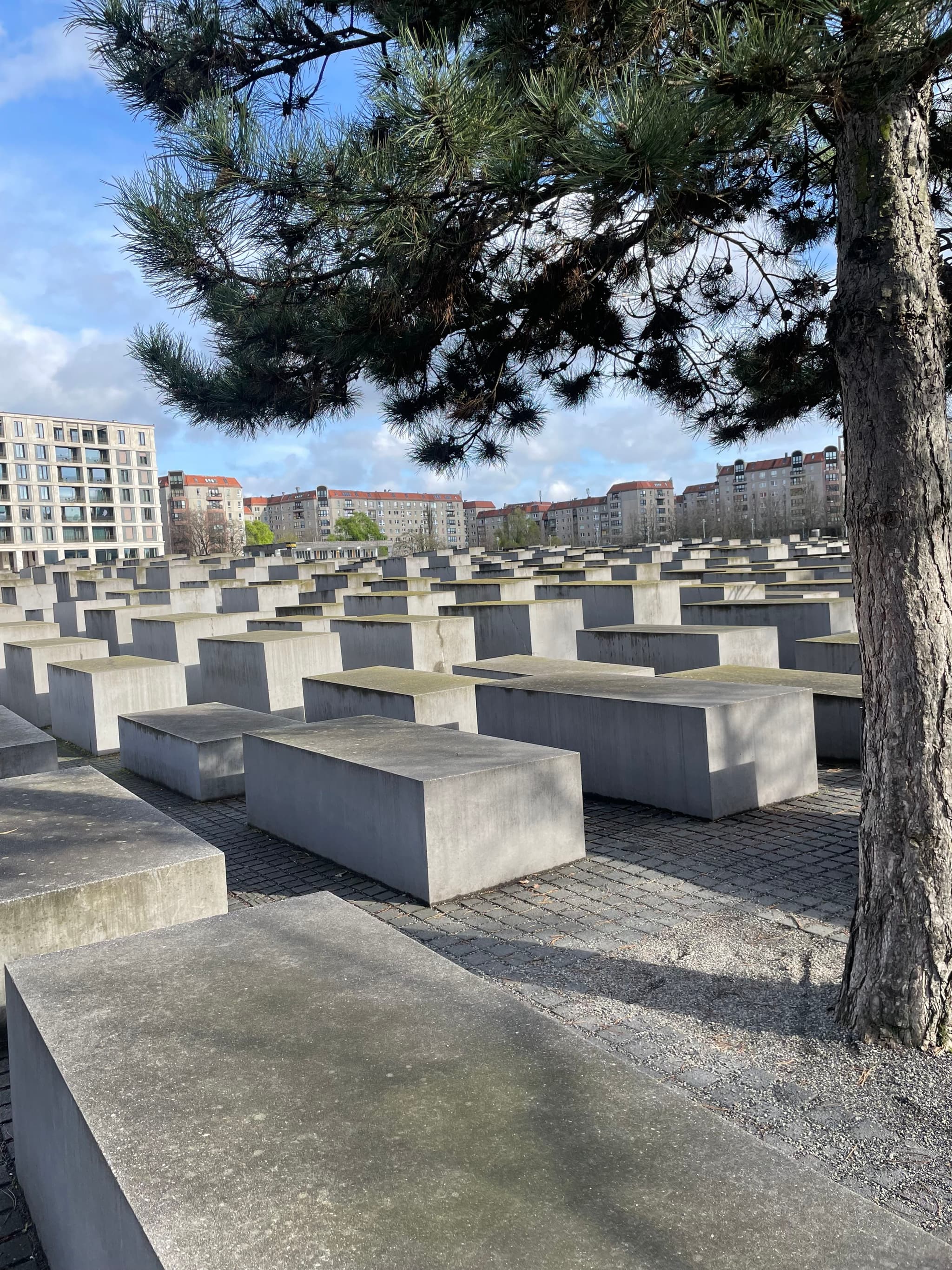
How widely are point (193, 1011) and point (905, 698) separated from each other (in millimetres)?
2716

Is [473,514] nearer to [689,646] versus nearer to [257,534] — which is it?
[257,534]

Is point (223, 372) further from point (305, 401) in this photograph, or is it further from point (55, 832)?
point (55, 832)

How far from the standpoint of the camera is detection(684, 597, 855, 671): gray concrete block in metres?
12.7

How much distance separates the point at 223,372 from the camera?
591cm

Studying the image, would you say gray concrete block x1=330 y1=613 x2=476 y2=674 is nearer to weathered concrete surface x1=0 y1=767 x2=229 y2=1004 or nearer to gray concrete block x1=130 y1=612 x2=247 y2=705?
gray concrete block x1=130 y1=612 x2=247 y2=705

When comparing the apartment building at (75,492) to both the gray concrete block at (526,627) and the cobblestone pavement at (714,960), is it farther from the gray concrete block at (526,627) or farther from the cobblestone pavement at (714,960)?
the cobblestone pavement at (714,960)

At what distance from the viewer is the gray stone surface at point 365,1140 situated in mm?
1822

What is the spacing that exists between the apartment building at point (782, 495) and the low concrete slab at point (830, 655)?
44.0 meters

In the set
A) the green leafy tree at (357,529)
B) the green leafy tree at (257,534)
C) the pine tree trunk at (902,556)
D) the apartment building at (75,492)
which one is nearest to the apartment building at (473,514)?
the green leafy tree at (357,529)

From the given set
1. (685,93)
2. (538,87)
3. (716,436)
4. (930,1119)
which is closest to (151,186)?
(538,87)

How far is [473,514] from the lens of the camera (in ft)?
607

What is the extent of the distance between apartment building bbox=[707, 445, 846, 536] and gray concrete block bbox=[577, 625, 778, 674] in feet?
141

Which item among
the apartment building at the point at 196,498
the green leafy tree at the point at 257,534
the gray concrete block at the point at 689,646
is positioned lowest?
Answer: the gray concrete block at the point at 689,646

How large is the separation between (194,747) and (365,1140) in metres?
6.59
